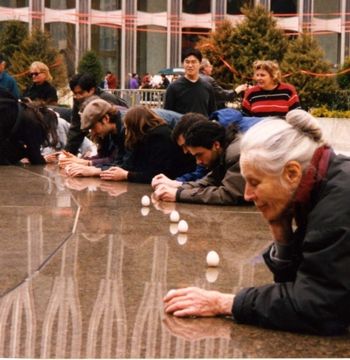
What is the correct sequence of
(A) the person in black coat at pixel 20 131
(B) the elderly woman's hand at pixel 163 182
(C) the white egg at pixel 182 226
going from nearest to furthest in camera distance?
(C) the white egg at pixel 182 226 < (B) the elderly woman's hand at pixel 163 182 < (A) the person in black coat at pixel 20 131

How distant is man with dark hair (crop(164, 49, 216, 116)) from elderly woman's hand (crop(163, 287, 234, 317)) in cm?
643

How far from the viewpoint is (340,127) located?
19.3 meters

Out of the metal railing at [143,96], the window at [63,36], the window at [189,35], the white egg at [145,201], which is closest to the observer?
the white egg at [145,201]

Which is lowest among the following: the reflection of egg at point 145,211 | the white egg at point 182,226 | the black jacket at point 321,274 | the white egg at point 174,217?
the reflection of egg at point 145,211

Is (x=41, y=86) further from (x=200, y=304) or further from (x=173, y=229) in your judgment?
(x=200, y=304)

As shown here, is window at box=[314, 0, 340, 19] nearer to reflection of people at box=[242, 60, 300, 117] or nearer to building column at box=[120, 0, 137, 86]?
building column at box=[120, 0, 137, 86]

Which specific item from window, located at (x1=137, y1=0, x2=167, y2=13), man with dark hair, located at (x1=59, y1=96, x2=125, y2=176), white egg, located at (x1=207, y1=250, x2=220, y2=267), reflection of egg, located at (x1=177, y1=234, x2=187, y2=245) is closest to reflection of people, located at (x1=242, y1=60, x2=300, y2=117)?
man with dark hair, located at (x1=59, y1=96, x2=125, y2=176)

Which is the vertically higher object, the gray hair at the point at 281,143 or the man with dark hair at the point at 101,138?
the gray hair at the point at 281,143

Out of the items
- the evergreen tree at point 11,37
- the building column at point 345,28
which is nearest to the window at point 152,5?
the building column at point 345,28

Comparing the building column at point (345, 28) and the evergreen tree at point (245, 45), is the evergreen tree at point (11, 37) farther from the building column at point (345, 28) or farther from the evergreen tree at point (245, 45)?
the building column at point (345, 28)

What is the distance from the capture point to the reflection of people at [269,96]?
932 centimetres

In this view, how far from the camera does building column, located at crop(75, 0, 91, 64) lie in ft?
156

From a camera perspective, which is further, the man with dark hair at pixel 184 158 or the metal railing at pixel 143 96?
the metal railing at pixel 143 96

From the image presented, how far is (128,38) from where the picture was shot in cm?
4825
